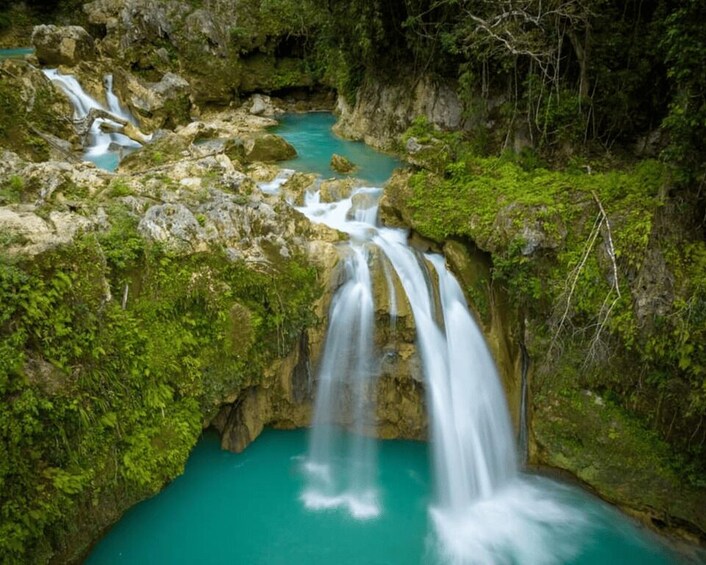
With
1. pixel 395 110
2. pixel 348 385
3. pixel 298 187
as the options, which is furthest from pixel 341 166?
pixel 348 385

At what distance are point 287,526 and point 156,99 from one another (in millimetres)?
17988

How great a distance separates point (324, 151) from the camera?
643 inches

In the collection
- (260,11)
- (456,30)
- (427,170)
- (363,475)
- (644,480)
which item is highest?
(260,11)

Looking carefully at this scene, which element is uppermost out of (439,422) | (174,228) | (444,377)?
(174,228)

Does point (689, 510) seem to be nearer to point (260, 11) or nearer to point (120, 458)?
point (120, 458)

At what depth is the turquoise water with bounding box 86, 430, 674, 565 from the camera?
19.2 ft

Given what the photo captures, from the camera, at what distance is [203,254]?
6.39 meters

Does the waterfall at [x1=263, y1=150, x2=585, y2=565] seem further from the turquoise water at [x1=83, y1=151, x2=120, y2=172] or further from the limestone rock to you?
the limestone rock

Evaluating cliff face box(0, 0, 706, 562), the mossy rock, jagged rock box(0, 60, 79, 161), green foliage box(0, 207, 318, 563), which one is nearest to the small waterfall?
cliff face box(0, 0, 706, 562)

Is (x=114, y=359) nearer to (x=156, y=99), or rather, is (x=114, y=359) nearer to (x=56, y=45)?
(x=156, y=99)

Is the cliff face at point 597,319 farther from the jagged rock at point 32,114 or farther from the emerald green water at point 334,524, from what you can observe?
the jagged rock at point 32,114

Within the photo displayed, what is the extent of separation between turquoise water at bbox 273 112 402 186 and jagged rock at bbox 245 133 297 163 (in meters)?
0.33

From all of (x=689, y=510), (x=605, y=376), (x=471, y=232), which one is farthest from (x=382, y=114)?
(x=689, y=510)

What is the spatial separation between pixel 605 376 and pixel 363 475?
349 cm
